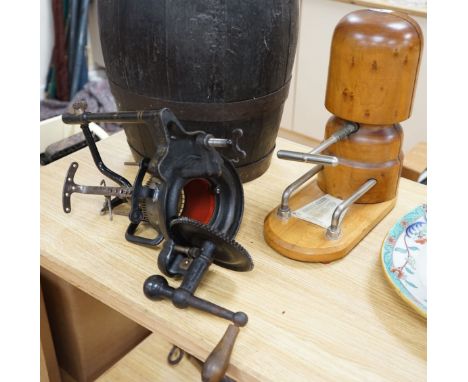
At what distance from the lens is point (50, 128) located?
1163 mm

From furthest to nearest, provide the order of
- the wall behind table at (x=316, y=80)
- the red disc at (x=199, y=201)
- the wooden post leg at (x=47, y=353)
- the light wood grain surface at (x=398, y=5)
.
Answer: the wall behind table at (x=316, y=80) → the light wood grain surface at (x=398, y=5) → the wooden post leg at (x=47, y=353) → the red disc at (x=199, y=201)

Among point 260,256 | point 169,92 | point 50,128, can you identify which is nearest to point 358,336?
point 260,256

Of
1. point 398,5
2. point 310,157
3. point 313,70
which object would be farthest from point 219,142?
point 313,70

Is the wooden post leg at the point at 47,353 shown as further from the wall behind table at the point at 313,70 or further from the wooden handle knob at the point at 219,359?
the wall behind table at the point at 313,70

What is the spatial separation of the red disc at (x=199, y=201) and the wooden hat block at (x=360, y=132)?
9 centimetres

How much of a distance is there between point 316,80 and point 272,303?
70.3 inches

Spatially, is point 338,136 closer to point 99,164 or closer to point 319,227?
point 319,227

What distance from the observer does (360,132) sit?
0.72 metres

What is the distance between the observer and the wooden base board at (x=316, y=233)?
66cm

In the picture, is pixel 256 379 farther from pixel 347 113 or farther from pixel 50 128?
pixel 50 128

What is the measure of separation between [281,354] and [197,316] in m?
0.11

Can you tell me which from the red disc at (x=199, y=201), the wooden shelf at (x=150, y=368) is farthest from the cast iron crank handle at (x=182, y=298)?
the wooden shelf at (x=150, y=368)

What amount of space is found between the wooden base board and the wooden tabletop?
0.01 meters

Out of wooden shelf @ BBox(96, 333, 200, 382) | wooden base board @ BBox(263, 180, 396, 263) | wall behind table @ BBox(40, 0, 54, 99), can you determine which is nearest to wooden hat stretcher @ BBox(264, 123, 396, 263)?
wooden base board @ BBox(263, 180, 396, 263)
